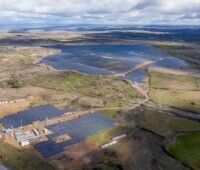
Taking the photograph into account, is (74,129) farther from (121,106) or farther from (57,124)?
(121,106)

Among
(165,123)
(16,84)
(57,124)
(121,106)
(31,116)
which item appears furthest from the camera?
(16,84)

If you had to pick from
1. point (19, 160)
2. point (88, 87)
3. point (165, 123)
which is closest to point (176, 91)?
point (88, 87)

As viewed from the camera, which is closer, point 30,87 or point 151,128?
point 151,128

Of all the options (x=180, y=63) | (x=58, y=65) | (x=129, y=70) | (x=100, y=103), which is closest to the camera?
(x=100, y=103)

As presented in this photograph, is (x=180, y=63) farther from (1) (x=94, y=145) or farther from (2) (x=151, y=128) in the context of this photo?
(1) (x=94, y=145)

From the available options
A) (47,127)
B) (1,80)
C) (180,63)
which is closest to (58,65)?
(1,80)

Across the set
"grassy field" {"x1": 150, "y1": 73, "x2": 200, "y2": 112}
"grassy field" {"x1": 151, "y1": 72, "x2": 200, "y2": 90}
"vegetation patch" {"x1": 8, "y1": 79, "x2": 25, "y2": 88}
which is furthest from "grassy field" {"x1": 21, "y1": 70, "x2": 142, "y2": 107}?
"grassy field" {"x1": 151, "y1": 72, "x2": 200, "y2": 90}
